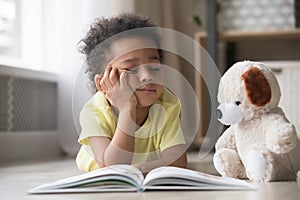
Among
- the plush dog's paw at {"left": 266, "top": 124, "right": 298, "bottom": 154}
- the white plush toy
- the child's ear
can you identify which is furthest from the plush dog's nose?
the child's ear

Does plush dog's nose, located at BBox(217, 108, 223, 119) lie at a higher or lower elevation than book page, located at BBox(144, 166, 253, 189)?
higher

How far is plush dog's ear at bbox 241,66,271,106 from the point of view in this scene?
3.86 feet

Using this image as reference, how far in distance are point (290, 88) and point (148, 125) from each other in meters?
1.11

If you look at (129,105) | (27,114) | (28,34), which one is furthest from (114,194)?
(28,34)

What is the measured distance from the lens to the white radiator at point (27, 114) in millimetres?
1979

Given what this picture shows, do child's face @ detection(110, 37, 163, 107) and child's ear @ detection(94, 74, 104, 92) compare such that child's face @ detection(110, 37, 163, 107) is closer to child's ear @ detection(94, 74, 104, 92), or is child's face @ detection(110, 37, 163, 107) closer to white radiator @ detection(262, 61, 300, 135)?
child's ear @ detection(94, 74, 104, 92)

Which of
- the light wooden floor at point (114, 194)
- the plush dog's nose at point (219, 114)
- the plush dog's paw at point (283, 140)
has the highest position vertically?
the plush dog's nose at point (219, 114)

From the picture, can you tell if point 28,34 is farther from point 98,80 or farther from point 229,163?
point 229,163

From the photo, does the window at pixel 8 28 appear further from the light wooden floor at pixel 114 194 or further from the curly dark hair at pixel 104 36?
the curly dark hair at pixel 104 36

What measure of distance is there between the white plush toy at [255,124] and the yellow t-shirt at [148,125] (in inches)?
3.8

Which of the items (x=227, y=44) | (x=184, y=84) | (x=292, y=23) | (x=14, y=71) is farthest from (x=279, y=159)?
(x=227, y=44)

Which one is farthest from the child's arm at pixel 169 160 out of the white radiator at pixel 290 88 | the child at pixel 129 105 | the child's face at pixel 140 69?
the white radiator at pixel 290 88

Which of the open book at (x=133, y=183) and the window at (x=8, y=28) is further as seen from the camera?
the window at (x=8, y=28)

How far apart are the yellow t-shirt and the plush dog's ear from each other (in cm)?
15
